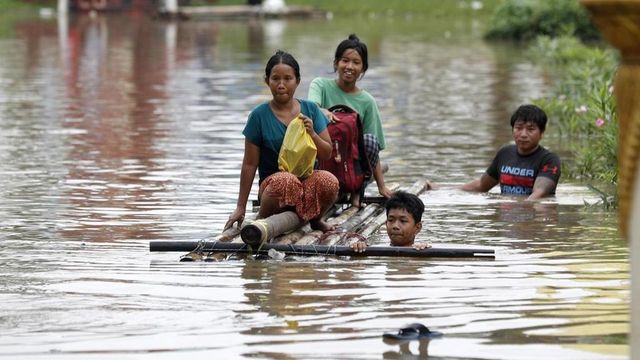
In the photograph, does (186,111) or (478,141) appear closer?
(478,141)

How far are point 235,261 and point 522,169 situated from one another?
351cm

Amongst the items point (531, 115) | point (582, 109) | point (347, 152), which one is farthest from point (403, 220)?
point (582, 109)

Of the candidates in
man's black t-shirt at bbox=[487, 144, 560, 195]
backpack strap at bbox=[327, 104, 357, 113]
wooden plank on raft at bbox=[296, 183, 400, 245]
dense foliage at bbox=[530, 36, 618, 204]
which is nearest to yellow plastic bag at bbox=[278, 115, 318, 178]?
wooden plank on raft at bbox=[296, 183, 400, 245]

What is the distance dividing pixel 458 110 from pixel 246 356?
13.1m

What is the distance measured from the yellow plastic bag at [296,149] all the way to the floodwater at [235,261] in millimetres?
795

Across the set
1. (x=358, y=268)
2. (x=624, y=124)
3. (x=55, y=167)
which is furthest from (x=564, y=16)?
(x=624, y=124)

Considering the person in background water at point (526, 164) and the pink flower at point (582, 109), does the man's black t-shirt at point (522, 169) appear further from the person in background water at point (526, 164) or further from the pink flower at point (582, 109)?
the pink flower at point (582, 109)

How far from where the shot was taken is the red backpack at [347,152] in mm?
9969

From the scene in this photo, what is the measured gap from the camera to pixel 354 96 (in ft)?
34.5

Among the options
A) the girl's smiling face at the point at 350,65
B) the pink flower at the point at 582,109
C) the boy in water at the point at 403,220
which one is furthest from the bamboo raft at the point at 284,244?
the pink flower at the point at 582,109

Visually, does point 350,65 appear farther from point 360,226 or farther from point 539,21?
point 539,21

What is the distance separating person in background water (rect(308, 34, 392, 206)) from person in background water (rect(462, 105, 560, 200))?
1146mm

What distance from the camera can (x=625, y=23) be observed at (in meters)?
4.56

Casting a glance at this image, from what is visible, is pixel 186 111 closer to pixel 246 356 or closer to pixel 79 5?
pixel 246 356
